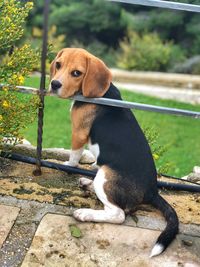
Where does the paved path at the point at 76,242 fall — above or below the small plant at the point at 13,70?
below

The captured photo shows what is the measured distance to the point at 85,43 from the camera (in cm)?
1583

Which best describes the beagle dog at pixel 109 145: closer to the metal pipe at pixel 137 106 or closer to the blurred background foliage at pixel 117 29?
the metal pipe at pixel 137 106

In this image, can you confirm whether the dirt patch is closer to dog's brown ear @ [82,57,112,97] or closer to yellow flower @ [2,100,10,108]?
yellow flower @ [2,100,10,108]

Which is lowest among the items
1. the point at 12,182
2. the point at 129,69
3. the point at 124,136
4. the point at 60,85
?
the point at 129,69

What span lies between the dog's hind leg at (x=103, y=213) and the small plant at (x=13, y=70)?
2.81ft

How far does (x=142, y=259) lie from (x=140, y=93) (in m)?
9.42

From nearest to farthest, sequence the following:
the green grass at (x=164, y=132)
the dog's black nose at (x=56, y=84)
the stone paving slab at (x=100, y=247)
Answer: the stone paving slab at (x=100, y=247) → the dog's black nose at (x=56, y=84) → the green grass at (x=164, y=132)

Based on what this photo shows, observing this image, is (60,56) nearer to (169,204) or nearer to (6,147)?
(6,147)

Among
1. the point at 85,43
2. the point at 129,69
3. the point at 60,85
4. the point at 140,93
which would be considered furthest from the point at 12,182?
the point at 85,43

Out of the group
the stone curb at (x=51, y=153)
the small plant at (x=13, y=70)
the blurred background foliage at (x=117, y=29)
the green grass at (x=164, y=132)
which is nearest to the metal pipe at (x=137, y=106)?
the small plant at (x=13, y=70)

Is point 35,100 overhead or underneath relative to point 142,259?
overhead

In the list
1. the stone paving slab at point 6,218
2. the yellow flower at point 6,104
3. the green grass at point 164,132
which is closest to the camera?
the stone paving slab at point 6,218

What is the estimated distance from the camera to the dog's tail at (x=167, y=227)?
321 centimetres

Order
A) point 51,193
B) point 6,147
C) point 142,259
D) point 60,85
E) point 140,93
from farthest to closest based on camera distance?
1. point 140,93
2. point 6,147
3. point 51,193
4. point 60,85
5. point 142,259
